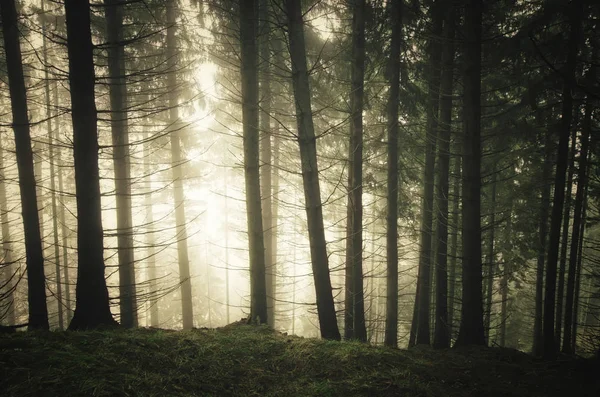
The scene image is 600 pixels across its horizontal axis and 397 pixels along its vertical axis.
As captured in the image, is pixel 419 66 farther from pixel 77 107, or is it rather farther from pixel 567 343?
pixel 567 343

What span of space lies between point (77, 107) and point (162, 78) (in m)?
8.79

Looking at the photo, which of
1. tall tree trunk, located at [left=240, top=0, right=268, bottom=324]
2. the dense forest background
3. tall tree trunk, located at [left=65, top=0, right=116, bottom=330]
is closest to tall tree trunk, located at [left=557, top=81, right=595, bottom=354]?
the dense forest background

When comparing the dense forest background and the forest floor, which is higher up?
the dense forest background

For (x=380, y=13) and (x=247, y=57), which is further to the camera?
(x=380, y=13)

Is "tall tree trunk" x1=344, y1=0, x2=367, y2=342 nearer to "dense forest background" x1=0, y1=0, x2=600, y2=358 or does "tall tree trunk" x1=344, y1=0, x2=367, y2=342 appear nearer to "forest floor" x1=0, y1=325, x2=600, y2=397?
"dense forest background" x1=0, y1=0, x2=600, y2=358

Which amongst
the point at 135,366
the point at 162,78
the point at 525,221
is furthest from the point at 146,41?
the point at 525,221

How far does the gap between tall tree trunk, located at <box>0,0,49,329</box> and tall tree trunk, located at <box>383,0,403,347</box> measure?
8711 mm

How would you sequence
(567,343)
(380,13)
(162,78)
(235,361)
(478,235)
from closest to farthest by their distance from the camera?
(235,361) → (478,235) → (380,13) → (567,343) → (162,78)

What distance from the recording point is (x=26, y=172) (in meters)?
6.98

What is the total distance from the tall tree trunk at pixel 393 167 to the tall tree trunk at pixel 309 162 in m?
3.81

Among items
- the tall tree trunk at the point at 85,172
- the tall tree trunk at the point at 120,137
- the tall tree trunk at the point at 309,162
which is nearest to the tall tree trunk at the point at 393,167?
the tall tree trunk at the point at 309,162

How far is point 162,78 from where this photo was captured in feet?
41.7

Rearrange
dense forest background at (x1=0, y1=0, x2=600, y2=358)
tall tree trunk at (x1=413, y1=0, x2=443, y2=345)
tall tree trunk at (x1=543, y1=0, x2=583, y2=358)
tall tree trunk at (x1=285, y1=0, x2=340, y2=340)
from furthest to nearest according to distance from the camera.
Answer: tall tree trunk at (x1=413, y1=0, x2=443, y2=345), tall tree trunk at (x1=543, y1=0, x2=583, y2=358), tall tree trunk at (x1=285, y1=0, x2=340, y2=340), dense forest background at (x1=0, y1=0, x2=600, y2=358)

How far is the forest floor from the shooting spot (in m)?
2.86
